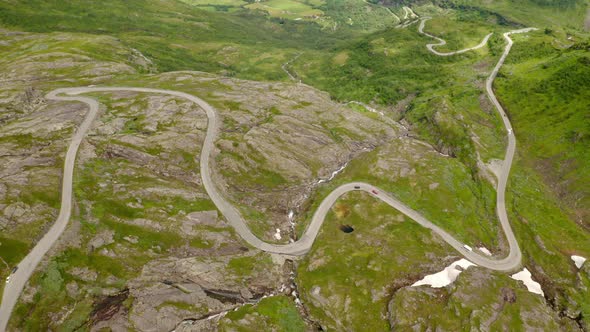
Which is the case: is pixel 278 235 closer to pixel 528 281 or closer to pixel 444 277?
pixel 444 277

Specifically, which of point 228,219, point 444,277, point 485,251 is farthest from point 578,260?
point 228,219

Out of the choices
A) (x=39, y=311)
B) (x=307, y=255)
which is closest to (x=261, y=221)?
(x=307, y=255)

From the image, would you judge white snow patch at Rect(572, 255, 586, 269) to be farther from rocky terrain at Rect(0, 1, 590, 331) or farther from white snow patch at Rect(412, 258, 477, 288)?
white snow patch at Rect(412, 258, 477, 288)

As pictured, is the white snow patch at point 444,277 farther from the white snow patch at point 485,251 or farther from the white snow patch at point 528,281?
the white snow patch at point 528,281

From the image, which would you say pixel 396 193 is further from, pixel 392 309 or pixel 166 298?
pixel 166 298

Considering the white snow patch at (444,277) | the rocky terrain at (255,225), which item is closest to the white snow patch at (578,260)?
the rocky terrain at (255,225)

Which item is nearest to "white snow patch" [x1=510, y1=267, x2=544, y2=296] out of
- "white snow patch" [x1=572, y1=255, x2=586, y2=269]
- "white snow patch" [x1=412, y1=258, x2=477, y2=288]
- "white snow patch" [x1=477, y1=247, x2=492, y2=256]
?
"white snow patch" [x1=477, y1=247, x2=492, y2=256]
